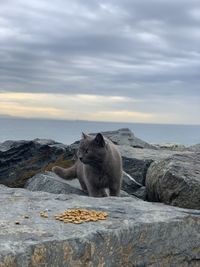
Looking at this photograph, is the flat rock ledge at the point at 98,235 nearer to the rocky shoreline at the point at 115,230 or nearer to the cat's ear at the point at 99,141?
the rocky shoreline at the point at 115,230

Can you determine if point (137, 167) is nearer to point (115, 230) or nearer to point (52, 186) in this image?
point (52, 186)

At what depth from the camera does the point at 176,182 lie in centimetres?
1024

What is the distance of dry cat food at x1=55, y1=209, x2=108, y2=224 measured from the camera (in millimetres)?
6988

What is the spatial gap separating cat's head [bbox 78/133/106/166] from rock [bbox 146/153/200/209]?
59.5 inches

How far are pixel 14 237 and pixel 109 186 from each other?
6238 mm

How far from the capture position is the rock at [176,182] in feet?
33.0

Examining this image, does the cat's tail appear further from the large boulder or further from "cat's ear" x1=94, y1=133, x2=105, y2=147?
"cat's ear" x1=94, y1=133, x2=105, y2=147

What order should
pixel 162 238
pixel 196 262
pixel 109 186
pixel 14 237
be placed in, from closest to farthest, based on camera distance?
1. pixel 14 237
2. pixel 162 238
3. pixel 196 262
4. pixel 109 186

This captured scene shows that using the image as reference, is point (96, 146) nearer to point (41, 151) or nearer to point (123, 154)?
point (123, 154)

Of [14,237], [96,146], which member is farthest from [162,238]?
[96,146]

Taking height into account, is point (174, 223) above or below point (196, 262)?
above

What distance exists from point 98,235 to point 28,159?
404 inches

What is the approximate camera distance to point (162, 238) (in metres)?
7.34

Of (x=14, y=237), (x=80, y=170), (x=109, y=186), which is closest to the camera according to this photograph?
(x=14, y=237)
